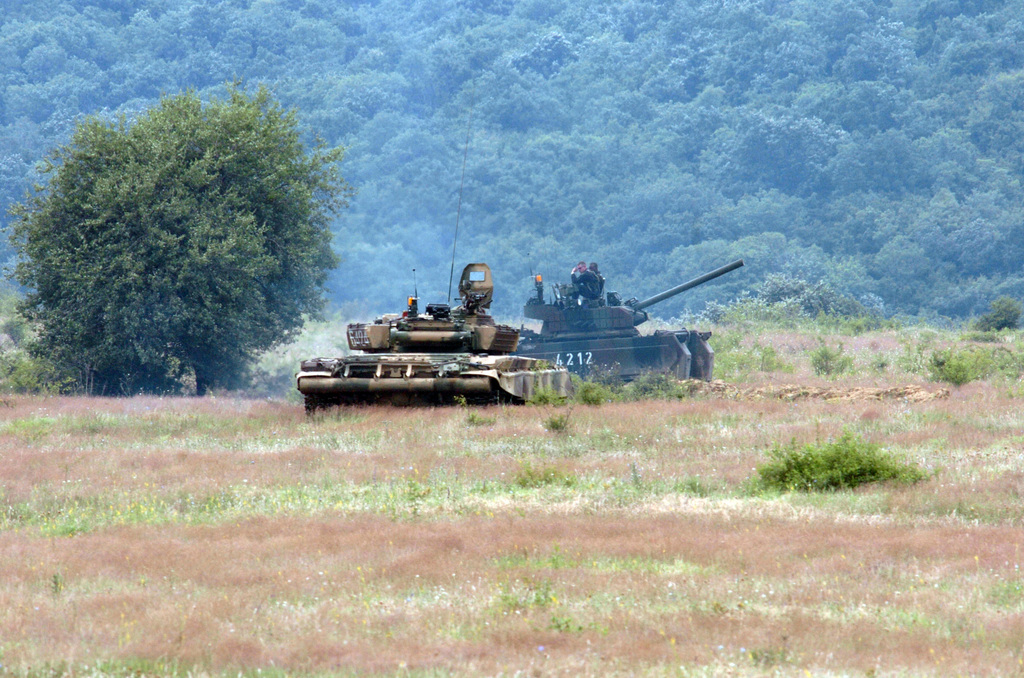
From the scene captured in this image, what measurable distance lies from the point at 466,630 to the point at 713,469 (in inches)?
263

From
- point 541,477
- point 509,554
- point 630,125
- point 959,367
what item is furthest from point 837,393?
point 630,125

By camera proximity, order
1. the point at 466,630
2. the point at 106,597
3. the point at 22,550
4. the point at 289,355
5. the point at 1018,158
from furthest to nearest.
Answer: the point at 1018,158 < the point at 289,355 < the point at 22,550 < the point at 106,597 < the point at 466,630

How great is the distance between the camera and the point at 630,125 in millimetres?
83188

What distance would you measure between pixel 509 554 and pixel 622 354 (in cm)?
2080

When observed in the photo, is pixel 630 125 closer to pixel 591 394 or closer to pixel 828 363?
pixel 828 363

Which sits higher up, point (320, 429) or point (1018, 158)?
point (1018, 158)

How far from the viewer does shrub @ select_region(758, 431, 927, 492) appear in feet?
39.3

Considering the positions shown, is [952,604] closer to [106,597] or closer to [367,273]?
[106,597]

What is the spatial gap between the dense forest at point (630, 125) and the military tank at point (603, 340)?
107 feet

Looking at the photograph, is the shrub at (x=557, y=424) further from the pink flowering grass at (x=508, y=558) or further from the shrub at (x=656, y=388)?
the shrub at (x=656, y=388)

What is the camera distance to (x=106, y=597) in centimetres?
780

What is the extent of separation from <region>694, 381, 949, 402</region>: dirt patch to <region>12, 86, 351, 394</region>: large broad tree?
445 inches

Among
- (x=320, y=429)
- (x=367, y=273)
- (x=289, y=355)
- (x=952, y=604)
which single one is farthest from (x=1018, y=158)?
(x=952, y=604)

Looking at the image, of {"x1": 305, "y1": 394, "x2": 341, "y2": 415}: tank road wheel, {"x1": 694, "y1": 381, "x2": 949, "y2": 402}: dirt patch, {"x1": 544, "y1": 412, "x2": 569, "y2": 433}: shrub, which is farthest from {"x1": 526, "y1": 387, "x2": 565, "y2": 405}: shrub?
{"x1": 694, "y1": 381, "x2": 949, "y2": 402}: dirt patch
